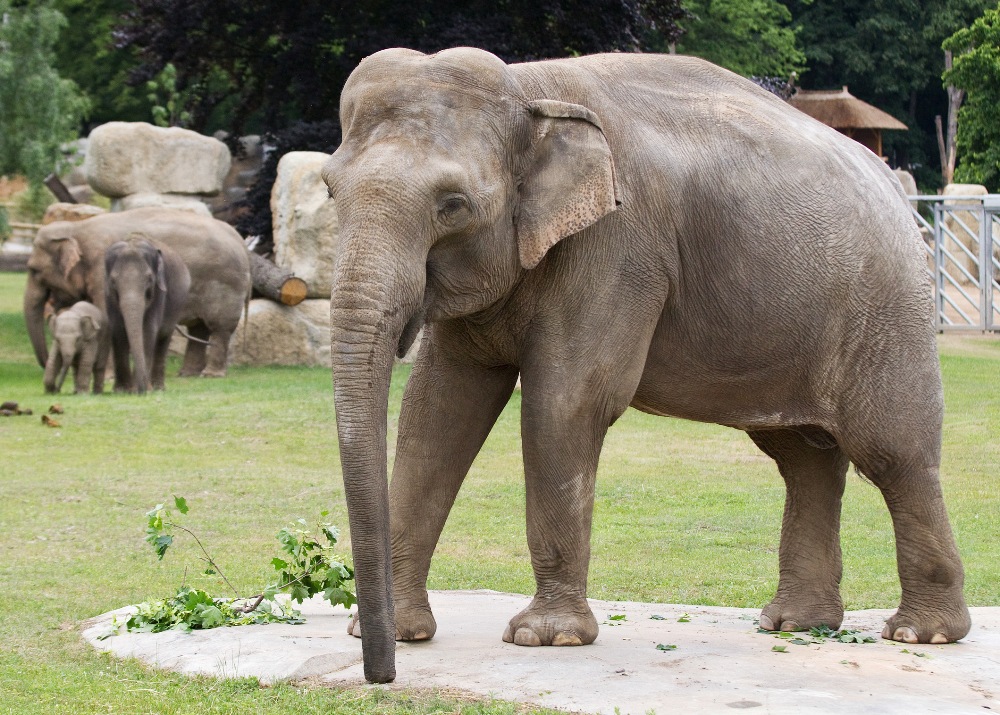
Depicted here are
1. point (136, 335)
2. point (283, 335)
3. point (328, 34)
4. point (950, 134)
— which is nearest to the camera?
point (136, 335)

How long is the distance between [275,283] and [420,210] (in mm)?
16323

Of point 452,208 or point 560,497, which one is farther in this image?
point 560,497

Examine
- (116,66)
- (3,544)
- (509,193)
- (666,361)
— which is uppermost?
(116,66)

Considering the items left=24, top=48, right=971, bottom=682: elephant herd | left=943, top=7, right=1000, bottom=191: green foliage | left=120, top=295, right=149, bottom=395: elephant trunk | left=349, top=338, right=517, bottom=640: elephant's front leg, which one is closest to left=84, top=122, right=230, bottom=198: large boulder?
left=120, top=295, right=149, bottom=395: elephant trunk

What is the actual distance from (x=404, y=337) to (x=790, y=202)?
1790 mm

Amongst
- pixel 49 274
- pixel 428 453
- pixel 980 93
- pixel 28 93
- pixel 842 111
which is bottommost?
pixel 428 453

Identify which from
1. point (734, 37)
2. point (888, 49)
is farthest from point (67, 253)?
point (888, 49)

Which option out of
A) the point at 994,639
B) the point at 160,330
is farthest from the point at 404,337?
the point at 160,330

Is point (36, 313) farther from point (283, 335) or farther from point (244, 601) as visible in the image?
point (244, 601)

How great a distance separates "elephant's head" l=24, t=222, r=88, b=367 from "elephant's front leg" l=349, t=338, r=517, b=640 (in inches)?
573

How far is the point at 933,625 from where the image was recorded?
6195 mm

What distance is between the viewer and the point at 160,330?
19031 mm

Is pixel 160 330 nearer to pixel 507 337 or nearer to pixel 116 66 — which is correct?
pixel 507 337

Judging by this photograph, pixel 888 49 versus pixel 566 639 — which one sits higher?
pixel 888 49
